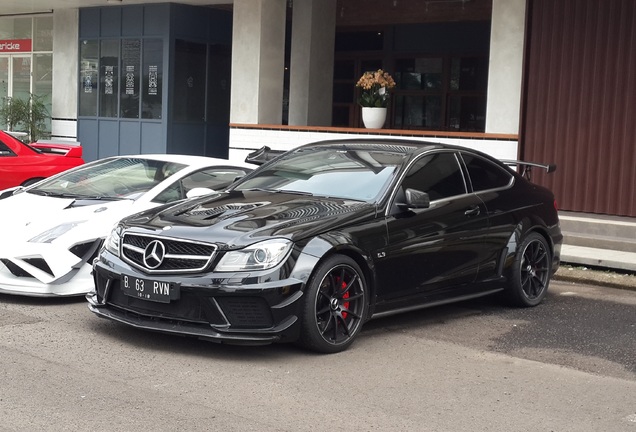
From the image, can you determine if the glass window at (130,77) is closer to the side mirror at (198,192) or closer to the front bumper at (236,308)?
the side mirror at (198,192)

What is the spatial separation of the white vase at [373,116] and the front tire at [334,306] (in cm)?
936

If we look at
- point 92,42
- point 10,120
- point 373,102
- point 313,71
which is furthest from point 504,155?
point 10,120

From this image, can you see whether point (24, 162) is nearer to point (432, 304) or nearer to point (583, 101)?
point (583, 101)

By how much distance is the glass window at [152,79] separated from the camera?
2122 centimetres

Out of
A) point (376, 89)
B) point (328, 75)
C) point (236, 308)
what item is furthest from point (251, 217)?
point (328, 75)

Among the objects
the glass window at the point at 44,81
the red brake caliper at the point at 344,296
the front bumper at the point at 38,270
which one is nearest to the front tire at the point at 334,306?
the red brake caliper at the point at 344,296

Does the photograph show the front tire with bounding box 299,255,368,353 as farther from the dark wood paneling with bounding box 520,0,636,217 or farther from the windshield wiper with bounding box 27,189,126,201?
the dark wood paneling with bounding box 520,0,636,217

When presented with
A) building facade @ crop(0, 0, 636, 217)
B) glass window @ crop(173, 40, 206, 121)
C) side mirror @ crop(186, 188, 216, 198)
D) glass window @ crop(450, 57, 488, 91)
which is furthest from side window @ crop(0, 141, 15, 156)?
glass window @ crop(450, 57, 488, 91)

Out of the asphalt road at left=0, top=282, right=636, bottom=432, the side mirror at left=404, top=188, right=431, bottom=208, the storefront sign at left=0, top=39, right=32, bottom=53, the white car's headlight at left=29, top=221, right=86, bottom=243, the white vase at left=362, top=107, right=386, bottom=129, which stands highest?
the storefront sign at left=0, top=39, right=32, bottom=53

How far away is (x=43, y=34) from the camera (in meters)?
24.0

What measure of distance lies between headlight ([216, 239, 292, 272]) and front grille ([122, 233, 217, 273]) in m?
0.12

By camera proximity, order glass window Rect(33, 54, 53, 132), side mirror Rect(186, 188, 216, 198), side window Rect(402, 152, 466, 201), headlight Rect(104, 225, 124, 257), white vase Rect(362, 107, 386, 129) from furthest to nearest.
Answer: glass window Rect(33, 54, 53, 132) < white vase Rect(362, 107, 386, 129) < side mirror Rect(186, 188, 216, 198) < side window Rect(402, 152, 466, 201) < headlight Rect(104, 225, 124, 257)

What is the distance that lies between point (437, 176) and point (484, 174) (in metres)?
0.73

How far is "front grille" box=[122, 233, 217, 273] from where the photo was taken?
7.01m
